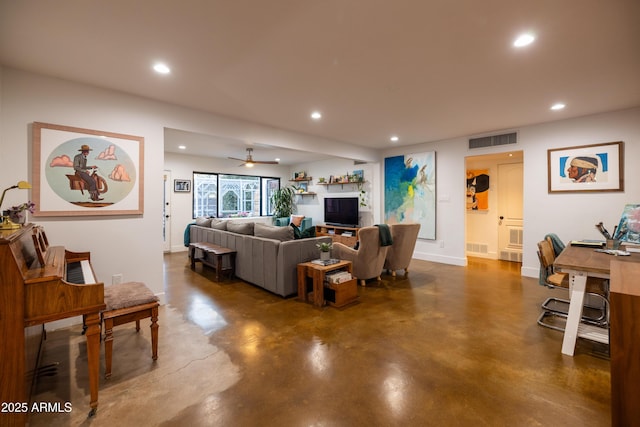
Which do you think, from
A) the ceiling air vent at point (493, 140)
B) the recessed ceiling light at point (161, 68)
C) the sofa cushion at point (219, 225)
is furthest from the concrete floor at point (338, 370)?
the ceiling air vent at point (493, 140)

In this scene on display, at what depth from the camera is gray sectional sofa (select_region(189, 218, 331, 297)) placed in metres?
3.70

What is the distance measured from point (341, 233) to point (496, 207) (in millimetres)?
3632

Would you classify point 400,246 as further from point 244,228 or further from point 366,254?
point 244,228

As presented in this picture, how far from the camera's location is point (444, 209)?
585 centimetres

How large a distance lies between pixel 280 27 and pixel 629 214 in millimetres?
4223

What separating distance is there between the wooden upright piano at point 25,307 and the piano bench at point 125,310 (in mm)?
289

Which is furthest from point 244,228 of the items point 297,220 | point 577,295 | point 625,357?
point 625,357

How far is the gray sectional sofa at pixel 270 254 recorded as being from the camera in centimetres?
370

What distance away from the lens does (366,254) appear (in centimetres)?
412

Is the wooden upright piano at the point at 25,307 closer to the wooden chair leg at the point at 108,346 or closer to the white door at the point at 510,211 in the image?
the wooden chair leg at the point at 108,346

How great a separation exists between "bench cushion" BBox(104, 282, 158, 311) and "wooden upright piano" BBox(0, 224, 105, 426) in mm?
364

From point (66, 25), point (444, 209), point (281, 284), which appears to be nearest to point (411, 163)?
point (444, 209)

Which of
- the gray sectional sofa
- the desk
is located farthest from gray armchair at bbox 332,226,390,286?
the desk

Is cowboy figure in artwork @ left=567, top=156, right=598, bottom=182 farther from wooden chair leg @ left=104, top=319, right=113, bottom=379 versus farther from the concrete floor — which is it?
wooden chair leg @ left=104, top=319, right=113, bottom=379
